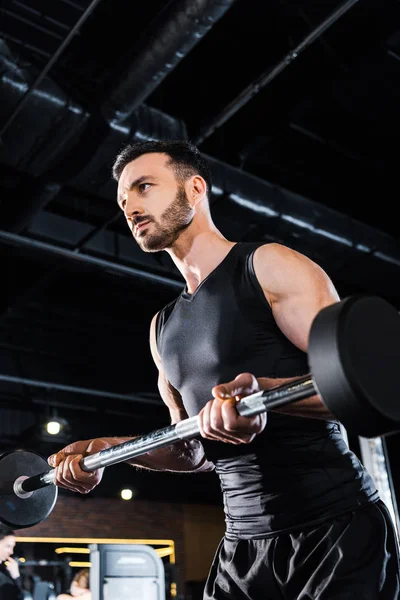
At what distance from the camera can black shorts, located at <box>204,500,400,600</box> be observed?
138cm

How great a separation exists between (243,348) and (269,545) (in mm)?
444

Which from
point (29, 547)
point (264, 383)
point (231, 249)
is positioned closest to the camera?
point (264, 383)

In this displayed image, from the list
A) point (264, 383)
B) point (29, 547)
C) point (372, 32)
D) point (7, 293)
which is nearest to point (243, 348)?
point (264, 383)

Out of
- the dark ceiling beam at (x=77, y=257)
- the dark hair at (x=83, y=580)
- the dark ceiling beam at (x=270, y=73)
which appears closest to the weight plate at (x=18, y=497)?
the dark ceiling beam at (x=270, y=73)

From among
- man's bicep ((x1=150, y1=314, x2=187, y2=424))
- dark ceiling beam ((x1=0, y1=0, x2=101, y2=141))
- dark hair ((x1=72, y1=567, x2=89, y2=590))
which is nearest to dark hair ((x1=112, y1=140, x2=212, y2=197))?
man's bicep ((x1=150, y1=314, x2=187, y2=424))

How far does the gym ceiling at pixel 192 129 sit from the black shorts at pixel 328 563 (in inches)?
113

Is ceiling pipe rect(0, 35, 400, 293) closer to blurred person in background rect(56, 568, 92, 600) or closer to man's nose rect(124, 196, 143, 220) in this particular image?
man's nose rect(124, 196, 143, 220)

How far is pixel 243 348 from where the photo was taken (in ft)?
5.29

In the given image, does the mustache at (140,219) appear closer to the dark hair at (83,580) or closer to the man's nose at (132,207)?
the man's nose at (132,207)

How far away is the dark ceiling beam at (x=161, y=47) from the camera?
357cm

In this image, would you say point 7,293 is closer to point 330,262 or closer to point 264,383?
point 330,262

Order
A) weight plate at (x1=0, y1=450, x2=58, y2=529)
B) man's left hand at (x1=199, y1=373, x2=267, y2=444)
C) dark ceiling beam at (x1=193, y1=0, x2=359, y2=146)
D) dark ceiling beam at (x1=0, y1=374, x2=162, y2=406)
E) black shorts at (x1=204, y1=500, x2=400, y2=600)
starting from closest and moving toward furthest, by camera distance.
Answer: man's left hand at (x1=199, y1=373, x2=267, y2=444), black shorts at (x1=204, y1=500, x2=400, y2=600), weight plate at (x1=0, y1=450, x2=58, y2=529), dark ceiling beam at (x1=193, y1=0, x2=359, y2=146), dark ceiling beam at (x1=0, y1=374, x2=162, y2=406)

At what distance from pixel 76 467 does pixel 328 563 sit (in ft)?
2.39

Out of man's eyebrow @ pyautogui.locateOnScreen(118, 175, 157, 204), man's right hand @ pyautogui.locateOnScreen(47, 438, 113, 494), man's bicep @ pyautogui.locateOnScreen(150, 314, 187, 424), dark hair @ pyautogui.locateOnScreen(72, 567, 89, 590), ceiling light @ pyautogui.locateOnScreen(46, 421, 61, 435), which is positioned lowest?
man's right hand @ pyautogui.locateOnScreen(47, 438, 113, 494)
